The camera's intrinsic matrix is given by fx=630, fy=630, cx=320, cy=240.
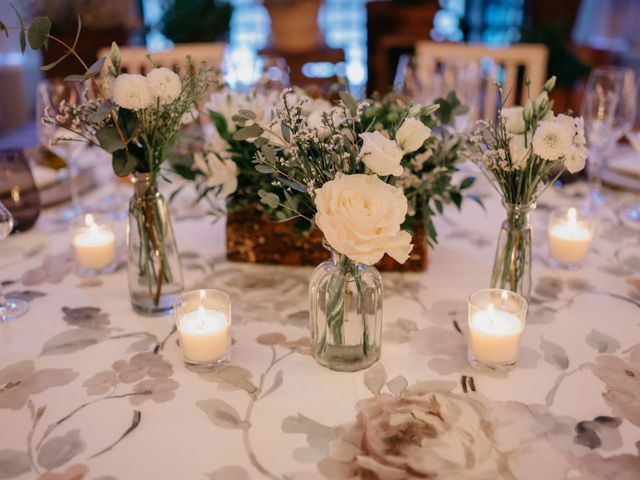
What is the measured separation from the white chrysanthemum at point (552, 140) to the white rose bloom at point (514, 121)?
6 cm

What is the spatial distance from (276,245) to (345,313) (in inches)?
15.1

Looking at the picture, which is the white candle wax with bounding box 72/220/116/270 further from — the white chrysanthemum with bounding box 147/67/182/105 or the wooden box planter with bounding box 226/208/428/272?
the white chrysanthemum with bounding box 147/67/182/105

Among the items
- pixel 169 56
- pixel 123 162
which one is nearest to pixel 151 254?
pixel 123 162

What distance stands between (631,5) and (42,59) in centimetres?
449

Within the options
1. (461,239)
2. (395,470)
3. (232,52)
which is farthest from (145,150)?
(232,52)

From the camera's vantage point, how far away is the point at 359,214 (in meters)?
0.75

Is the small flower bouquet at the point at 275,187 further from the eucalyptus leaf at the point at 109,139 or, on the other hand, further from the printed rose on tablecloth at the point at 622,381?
the printed rose on tablecloth at the point at 622,381

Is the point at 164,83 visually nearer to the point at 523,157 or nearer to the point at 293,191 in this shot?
the point at 293,191

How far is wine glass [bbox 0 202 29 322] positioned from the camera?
41.9 inches

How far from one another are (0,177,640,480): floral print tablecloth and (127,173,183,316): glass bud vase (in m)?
0.04

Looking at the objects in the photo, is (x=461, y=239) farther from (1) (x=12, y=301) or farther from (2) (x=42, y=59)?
(2) (x=42, y=59)

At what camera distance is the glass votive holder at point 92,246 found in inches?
47.4

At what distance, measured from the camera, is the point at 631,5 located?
497 centimetres

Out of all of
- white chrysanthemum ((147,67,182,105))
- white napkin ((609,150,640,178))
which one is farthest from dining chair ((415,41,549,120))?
white chrysanthemum ((147,67,182,105))
